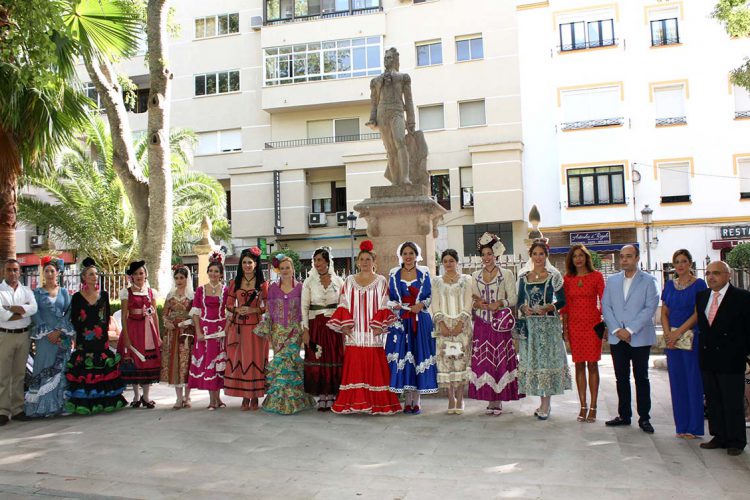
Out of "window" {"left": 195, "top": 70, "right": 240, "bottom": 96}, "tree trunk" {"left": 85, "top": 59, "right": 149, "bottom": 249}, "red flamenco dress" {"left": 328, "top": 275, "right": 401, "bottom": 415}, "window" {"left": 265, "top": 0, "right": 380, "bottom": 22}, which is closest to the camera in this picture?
"red flamenco dress" {"left": 328, "top": 275, "right": 401, "bottom": 415}

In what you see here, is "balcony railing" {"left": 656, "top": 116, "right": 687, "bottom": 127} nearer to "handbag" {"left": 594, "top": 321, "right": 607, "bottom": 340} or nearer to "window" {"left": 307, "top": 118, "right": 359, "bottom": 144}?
"window" {"left": 307, "top": 118, "right": 359, "bottom": 144}

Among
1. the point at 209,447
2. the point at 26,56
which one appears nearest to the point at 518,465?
the point at 209,447

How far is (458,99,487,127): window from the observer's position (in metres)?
27.3

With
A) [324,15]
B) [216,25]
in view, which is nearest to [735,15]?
[324,15]

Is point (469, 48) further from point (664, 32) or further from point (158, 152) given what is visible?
point (158, 152)

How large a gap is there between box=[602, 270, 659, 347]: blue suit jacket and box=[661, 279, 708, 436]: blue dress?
21 centimetres

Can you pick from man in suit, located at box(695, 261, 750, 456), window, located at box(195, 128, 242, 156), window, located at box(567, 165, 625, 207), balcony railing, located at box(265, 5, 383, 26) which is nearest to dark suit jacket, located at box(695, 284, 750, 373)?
man in suit, located at box(695, 261, 750, 456)

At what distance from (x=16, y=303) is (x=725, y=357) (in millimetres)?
7220

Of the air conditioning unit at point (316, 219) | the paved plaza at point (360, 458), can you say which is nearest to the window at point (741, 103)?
the air conditioning unit at point (316, 219)

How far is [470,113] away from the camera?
2738 cm

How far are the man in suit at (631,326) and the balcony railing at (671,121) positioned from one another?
68.6 ft

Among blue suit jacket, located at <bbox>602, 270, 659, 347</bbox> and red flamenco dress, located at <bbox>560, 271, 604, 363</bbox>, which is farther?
red flamenco dress, located at <bbox>560, 271, 604, 363</bbox>

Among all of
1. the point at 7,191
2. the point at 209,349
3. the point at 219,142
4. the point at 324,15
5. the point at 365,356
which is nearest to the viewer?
the point at 365,356


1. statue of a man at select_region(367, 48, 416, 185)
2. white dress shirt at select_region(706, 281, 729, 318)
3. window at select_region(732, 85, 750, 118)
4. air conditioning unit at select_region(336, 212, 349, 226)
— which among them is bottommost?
white dress shirt at select_region(706, 281, 729, 318)
